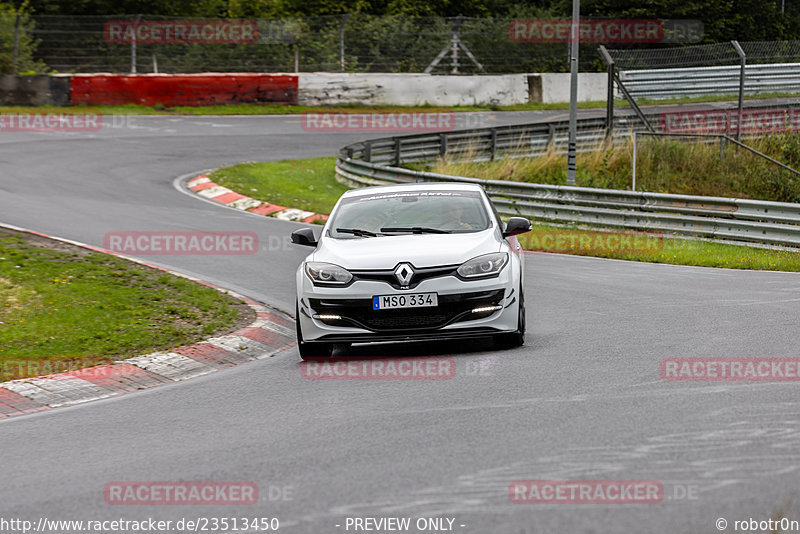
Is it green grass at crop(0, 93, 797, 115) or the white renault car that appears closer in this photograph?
the white renault car

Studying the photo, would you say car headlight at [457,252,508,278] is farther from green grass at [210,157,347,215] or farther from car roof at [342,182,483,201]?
green grass at [210,157,347,215]

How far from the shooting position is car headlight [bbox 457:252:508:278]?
8.70 m

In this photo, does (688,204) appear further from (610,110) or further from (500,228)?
(500,228)

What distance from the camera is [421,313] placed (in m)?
8.60

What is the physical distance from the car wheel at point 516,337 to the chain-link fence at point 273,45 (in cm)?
2787

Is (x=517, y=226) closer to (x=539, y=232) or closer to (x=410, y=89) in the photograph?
(x=539, y=232)

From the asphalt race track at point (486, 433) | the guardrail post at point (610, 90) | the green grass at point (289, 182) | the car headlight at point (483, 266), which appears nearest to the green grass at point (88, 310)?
the asphalt race track at point (486, 433)

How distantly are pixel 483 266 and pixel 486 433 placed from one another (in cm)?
280

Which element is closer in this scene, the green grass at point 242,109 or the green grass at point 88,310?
the green grass at point 88,310

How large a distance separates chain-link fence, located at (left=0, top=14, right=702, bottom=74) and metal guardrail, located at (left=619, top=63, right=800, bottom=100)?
12699mm

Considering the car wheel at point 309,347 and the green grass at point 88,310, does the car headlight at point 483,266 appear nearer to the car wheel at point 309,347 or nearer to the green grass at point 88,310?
the car wheel at point 309,347

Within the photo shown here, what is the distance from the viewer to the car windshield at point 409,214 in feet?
31.6

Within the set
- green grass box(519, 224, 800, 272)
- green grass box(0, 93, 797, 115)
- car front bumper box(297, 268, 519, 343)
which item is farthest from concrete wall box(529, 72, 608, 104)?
car front bumper box(297, 268, 519, 343)

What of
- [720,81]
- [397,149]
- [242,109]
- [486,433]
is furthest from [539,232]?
[242,109]
